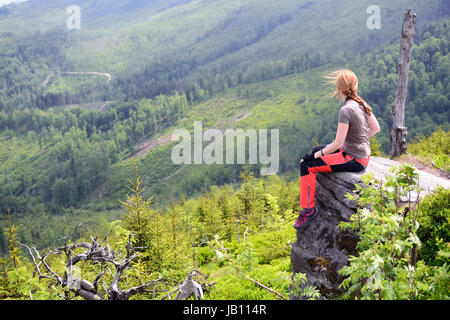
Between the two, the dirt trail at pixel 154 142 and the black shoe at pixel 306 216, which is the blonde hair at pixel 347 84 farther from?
the dirt trail at pixel 154 142

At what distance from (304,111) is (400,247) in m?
181

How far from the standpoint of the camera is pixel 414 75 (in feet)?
455

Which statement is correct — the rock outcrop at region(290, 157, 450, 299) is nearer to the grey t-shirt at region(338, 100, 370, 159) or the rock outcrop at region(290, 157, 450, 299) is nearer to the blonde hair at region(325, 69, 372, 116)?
the grey t-shirt at region(338, 100, 370, 159)

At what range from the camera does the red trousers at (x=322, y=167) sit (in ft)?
22.0

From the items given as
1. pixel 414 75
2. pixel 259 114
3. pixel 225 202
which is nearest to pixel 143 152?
pixel 259 114

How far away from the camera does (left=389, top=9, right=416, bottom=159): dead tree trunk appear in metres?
12.0

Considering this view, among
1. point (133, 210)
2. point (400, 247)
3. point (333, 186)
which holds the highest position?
point (400, 247)

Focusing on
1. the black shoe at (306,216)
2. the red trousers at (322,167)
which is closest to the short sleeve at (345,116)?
the red trousers at (322,167)

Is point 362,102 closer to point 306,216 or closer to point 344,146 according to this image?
point 344,146

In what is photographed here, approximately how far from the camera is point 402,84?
12523 millimetres

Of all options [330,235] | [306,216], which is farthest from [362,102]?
[330,235]

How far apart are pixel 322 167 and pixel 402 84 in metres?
7.85

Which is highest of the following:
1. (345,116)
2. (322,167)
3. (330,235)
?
(345,116)
